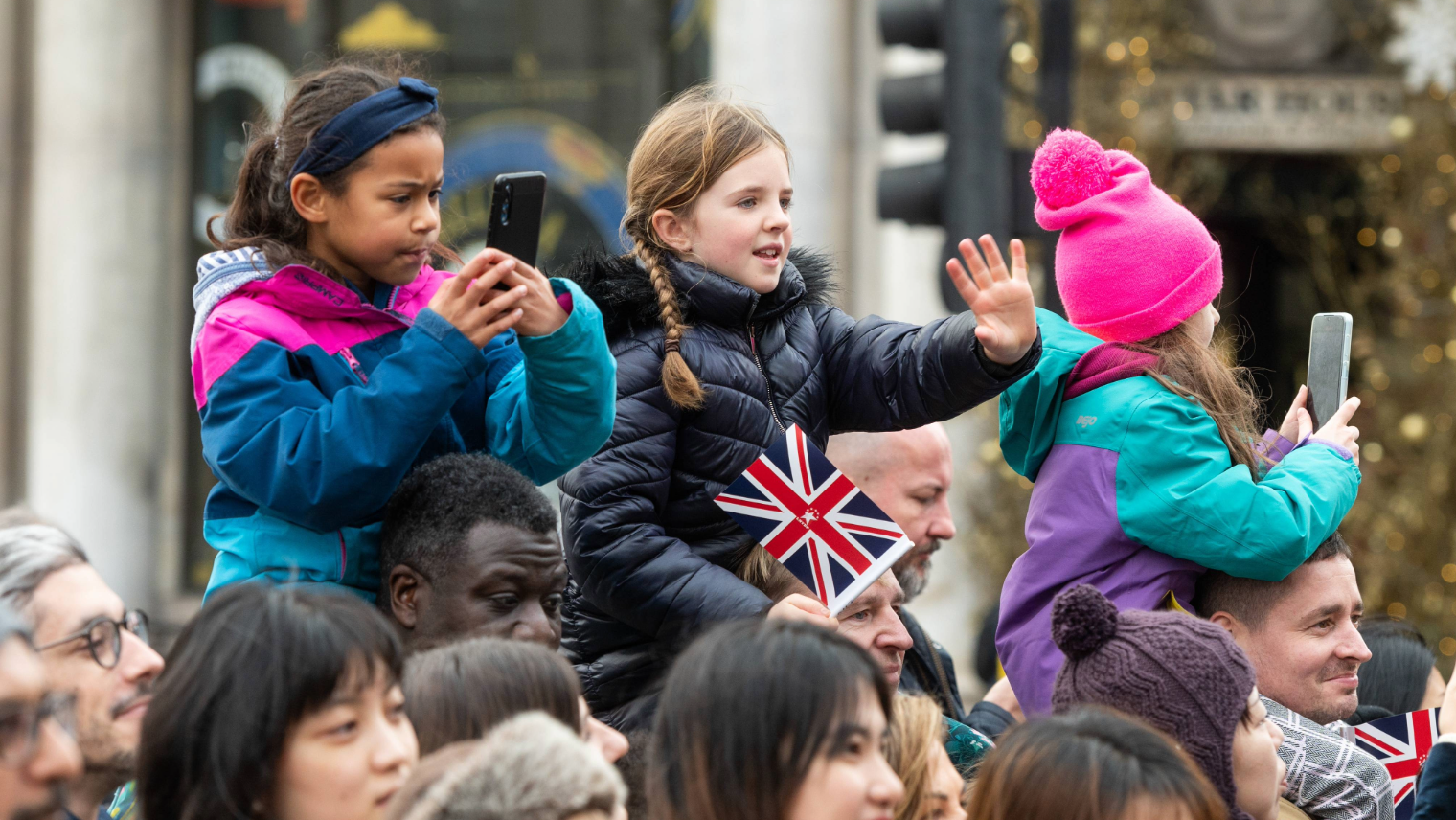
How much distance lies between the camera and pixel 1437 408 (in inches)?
347

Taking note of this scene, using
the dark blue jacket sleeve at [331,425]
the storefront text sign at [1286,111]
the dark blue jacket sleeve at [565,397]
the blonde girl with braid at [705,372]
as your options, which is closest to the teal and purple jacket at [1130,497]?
the blonde girl with braid at [705,372]

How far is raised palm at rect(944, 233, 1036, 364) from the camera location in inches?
119

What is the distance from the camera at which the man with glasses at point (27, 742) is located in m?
1.92

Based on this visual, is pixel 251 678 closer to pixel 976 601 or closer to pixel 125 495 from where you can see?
pixel 976 601

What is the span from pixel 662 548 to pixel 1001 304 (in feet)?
2.51

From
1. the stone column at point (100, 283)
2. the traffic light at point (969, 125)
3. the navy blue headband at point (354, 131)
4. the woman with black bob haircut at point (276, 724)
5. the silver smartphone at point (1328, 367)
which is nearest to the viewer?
the woman with black bob haircut at point (276, 724)

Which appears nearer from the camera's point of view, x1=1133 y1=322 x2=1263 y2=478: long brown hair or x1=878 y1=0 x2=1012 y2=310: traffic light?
x1=1133 y1=322 x2=1263 y2=478: long brown hair

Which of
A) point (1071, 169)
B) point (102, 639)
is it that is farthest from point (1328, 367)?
point (102, 639)

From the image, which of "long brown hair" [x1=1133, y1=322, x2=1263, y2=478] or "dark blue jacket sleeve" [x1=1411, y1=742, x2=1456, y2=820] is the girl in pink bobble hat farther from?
"dark blue jacket sleeve" [x1=1411, y1=742, x2=1456, y2=820]

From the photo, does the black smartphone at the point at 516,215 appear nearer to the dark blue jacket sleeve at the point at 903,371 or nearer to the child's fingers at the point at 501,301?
the child's fingers at the point at 501,301

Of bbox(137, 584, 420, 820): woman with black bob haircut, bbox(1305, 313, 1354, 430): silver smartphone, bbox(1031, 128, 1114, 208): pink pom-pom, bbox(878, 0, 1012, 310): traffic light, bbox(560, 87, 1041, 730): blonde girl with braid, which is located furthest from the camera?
bbox(878, 0, 1012, 310): traffic light

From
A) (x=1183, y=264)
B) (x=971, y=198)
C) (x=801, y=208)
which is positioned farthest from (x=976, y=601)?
(x=1183, y=264)

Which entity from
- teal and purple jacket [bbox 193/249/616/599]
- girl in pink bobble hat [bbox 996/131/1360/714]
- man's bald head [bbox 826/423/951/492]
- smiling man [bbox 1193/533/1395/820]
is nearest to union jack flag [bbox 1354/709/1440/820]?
smiling man [bbox 1193/533/1395/820]

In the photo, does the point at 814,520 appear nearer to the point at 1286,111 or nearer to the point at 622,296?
the point at 622,296
